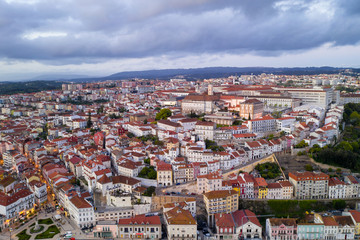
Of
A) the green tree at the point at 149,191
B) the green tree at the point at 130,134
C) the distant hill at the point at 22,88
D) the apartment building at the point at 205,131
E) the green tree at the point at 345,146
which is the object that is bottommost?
the green tree at the point at 149,191

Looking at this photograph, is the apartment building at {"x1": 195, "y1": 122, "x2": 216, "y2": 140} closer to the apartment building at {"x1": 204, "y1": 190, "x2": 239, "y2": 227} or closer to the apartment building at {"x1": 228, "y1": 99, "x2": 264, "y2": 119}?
the apartment building at {"x1": 228, "y1": 99, "x2": 264, "y2": 119}

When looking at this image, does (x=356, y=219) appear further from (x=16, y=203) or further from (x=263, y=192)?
(x=16, y=203)

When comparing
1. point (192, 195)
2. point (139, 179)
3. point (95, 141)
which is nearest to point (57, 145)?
point (95, 141)

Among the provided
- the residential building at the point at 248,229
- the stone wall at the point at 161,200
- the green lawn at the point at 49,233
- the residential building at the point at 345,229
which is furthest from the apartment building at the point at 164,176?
the residential building at the point at 345,229

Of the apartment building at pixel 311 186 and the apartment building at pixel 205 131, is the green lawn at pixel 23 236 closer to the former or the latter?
the apartment building at pixel 205 131

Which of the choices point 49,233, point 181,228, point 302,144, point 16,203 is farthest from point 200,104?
point 49,233

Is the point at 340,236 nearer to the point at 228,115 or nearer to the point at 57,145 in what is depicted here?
the point at 228,115

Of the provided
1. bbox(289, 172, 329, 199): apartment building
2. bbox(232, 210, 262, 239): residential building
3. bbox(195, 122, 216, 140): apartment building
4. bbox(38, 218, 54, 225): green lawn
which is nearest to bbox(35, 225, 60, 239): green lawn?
bbox(38, 218, 54, 225): green lawn
